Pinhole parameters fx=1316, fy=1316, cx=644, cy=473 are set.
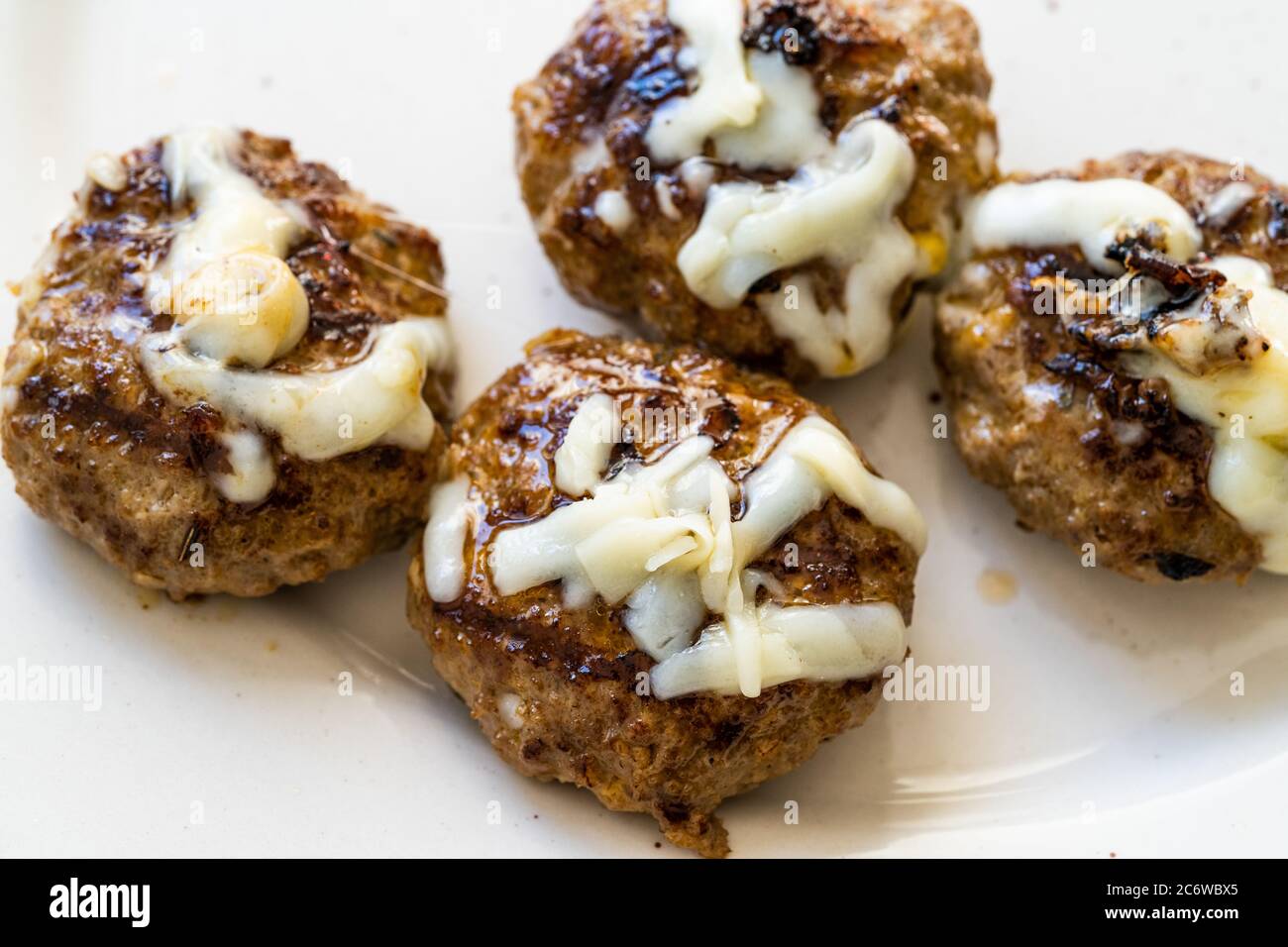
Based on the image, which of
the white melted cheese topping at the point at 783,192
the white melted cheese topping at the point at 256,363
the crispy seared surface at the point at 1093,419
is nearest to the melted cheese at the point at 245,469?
the white melted cheese topping at the point at 256,363

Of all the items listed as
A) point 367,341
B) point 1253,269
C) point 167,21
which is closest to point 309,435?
point 367,341

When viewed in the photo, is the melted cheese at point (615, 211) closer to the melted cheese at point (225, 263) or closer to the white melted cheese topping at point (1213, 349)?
the melted cheese at point (225, 263)

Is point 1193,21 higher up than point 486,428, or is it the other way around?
point 1193,21

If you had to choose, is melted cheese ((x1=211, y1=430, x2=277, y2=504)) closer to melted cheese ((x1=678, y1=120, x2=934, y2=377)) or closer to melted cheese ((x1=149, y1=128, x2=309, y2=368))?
melted cheese ((x1=149, y1=128, x2=309, y2=368))

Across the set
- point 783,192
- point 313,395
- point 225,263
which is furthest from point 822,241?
point 225,263

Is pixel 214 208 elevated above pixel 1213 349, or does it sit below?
below

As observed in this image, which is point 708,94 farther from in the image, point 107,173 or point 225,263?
point 107,173

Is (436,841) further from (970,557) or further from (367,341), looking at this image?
(970,557)

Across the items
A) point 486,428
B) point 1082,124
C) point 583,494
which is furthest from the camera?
point 1082,124
